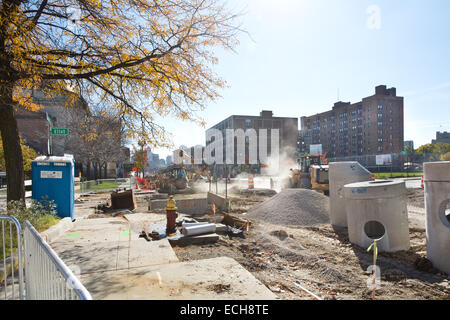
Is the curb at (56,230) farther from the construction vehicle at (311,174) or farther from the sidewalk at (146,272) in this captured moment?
the construction vehicle at (311,174)

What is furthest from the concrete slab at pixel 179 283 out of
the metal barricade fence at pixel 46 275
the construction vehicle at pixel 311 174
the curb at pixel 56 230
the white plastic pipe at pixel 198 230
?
the construction vehicle at pixel 311 174


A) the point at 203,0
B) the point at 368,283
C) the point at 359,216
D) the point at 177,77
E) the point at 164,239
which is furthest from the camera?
the point at 177,77

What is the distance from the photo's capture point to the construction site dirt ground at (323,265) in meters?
4.38

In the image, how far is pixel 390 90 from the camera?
104 metres

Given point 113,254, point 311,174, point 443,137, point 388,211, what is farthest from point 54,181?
point 443,137

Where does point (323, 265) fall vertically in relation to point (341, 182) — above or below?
below

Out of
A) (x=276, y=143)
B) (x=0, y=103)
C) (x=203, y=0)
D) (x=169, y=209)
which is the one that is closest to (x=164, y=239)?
(x=169, y=209)

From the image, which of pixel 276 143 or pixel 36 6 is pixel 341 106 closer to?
pixel 276 143

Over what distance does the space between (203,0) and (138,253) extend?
6912 millimetres

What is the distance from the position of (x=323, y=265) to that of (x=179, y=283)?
299cm

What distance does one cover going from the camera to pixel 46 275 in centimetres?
280

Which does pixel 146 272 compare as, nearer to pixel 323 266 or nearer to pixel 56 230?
pixel 323 266

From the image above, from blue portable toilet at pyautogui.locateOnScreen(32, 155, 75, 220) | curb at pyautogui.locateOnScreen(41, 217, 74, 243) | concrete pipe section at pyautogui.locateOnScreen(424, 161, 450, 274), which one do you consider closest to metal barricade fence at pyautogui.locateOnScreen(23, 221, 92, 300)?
curb at pyautogui.locateOnScreen(41, 217, 74, 243)

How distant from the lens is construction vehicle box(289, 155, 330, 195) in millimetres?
18469
